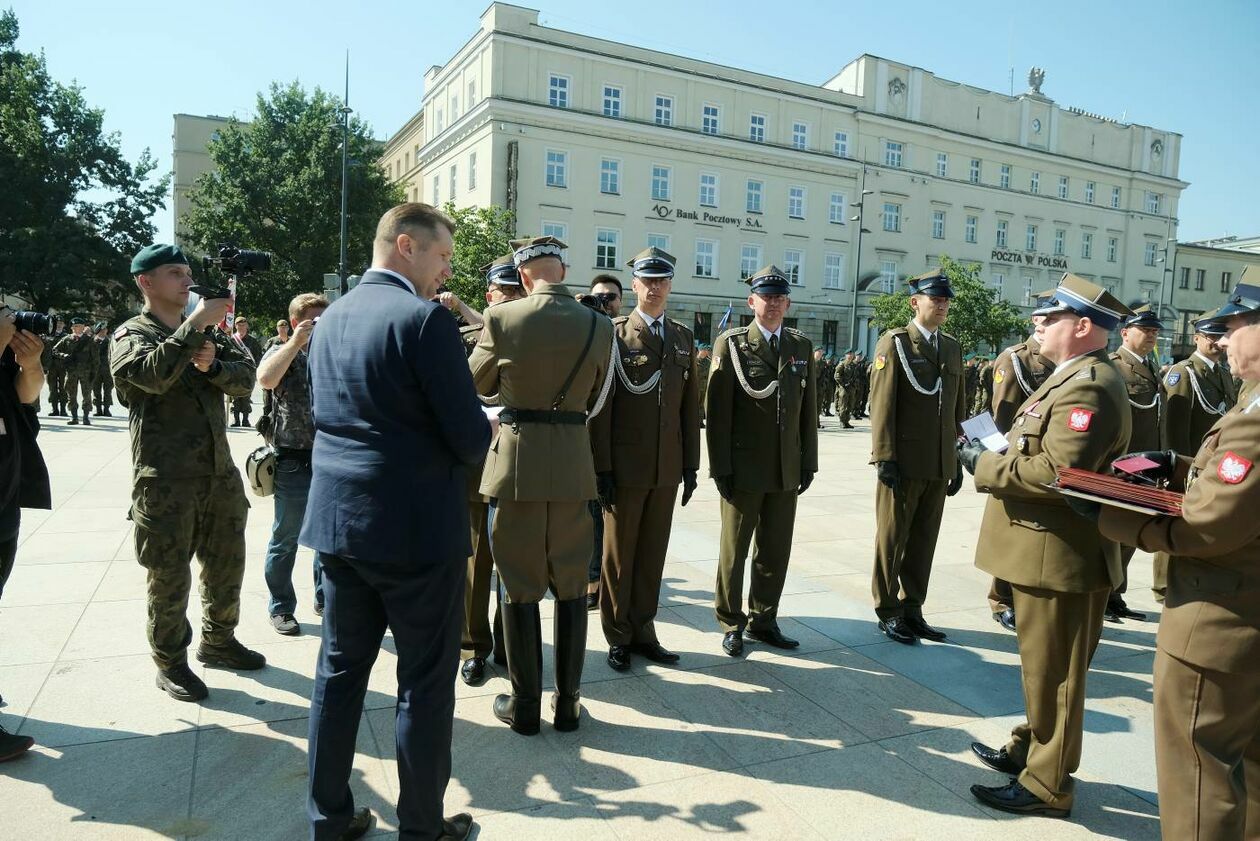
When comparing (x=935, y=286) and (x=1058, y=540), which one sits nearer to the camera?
(x=1058, y=540)

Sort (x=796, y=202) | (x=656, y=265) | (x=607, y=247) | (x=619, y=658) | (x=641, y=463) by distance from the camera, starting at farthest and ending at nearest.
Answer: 1. (x=796, y=202)
2. (x=607, y=247)
3. (x=656, y=265)
4. (x=641, y=463)
5. (x=619, y=658)

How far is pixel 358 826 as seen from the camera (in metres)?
2.80

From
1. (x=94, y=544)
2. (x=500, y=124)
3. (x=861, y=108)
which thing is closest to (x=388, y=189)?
(x=500, y=124)

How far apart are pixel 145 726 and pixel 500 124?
3843 centimetres

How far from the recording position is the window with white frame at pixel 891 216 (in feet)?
159

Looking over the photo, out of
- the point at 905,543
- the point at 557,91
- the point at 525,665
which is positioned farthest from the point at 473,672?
the point at 557,91

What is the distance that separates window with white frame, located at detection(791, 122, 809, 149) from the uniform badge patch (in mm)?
45526

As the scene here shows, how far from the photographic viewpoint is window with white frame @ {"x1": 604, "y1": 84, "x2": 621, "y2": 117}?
41.1 meters

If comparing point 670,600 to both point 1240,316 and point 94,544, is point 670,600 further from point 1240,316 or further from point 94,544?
point 94,544

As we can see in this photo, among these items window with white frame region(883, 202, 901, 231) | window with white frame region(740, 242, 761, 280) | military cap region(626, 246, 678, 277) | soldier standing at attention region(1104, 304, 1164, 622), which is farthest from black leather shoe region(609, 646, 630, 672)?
window with white frame region(883, 202, 901, 231)

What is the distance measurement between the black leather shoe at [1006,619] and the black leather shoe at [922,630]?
581mm

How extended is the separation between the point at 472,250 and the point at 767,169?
2384 centimetres

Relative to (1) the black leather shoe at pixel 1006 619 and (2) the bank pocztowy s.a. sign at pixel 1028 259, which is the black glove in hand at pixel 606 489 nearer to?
(1) the black leather shoe at pixel 1006 619

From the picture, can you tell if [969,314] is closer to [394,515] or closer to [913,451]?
[913,451]
